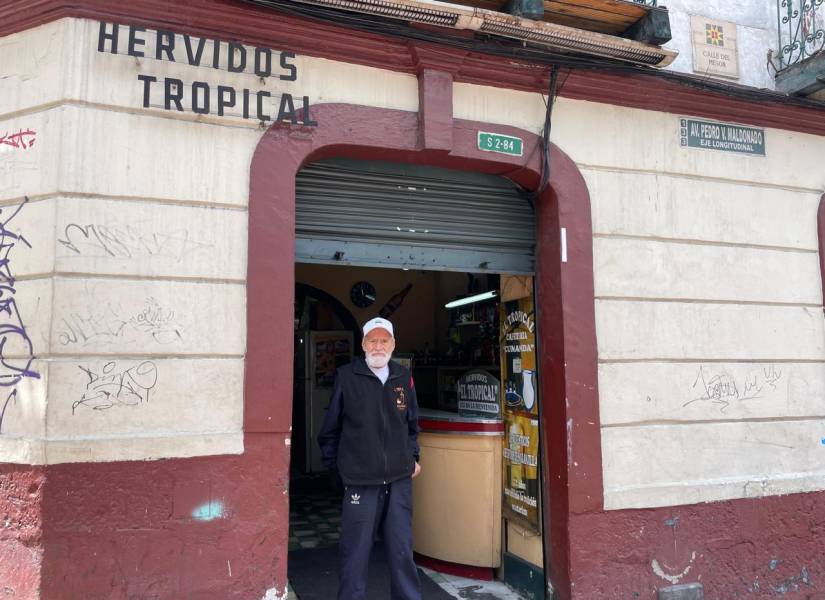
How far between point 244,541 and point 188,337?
1197 millimetres

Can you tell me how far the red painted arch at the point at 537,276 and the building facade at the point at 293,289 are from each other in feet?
0.06

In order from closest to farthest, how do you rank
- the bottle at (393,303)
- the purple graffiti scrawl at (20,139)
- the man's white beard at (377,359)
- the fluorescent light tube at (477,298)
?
the purple graffiti scrawl at (20,139) < the man's white beard at (377,359) < the fluorescent light tube at (477,298) < the bottle at (393,303)

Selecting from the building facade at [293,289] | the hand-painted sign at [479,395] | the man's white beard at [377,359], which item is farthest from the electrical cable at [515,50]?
the hand-painted sign at [479,395]

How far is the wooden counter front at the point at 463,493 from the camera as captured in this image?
17.5 feet

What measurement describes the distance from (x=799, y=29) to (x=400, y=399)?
15.0 feet

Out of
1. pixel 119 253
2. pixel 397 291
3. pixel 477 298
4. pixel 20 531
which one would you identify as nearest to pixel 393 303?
pixel 397 291

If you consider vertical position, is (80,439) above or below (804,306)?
below

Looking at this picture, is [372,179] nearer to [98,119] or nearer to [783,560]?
[98,119]

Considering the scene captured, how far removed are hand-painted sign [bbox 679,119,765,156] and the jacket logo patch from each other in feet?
9.75

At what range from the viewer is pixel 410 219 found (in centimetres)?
484

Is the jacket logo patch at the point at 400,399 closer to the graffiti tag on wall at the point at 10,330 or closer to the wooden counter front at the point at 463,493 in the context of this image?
the wooden counter front at the point at 463,493

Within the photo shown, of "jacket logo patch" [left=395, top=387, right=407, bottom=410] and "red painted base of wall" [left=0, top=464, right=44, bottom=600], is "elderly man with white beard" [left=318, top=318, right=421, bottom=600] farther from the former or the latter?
"red painted base of wall" [left=0, top=464, right=44, bottom=600]

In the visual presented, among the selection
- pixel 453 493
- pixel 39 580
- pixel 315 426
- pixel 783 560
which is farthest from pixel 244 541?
pixel 315 426

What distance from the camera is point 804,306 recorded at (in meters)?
5.54
